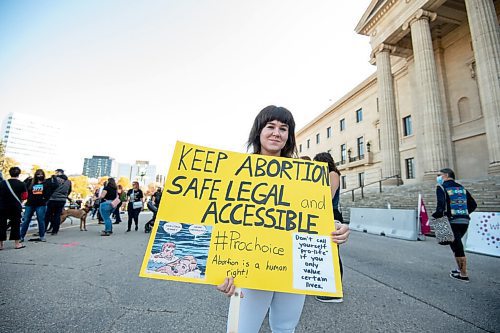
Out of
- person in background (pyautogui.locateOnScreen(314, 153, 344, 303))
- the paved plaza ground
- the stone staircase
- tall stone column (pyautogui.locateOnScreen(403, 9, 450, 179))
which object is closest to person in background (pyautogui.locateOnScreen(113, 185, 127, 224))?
the paved plaza ground

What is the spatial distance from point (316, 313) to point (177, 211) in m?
2.36

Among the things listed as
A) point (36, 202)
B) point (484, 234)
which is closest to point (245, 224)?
point (36, 202)

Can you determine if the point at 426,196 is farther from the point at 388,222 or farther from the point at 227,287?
the point at 227,287

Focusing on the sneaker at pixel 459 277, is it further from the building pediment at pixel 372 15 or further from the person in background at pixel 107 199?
the building pediment at pixel 372 15

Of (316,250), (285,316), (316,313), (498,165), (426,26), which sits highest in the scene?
(426,26)

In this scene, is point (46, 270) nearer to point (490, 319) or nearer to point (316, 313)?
point (316, 313)

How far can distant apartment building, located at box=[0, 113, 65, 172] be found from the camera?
11069cm

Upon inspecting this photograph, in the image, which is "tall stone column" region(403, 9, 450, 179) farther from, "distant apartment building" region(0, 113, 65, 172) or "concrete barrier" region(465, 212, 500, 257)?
"distant apartment building" region(0, 113, 65, 172)

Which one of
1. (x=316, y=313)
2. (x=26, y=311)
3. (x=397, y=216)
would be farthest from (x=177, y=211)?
(x=397, y=216)

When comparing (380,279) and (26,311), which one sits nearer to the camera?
(26,311)

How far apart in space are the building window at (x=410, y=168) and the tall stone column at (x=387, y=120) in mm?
3774

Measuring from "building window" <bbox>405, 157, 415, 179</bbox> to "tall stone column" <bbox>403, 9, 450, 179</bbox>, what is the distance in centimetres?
559

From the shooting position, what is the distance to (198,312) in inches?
107

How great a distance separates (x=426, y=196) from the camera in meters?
13.2
